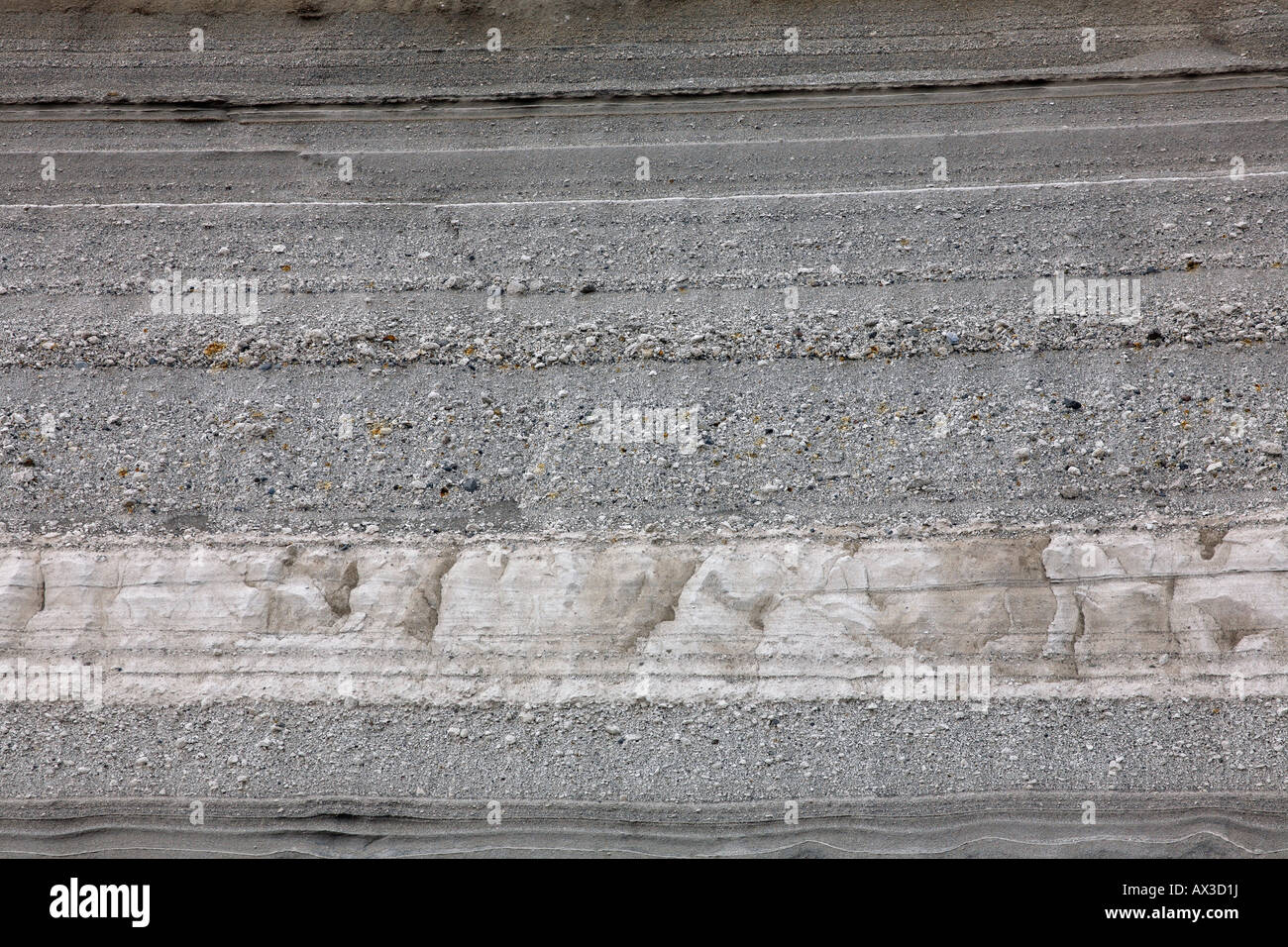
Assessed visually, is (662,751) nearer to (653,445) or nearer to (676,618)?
(676,618)

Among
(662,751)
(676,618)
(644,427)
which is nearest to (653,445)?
(644,427)

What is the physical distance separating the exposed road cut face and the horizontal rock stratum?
0.09 feet

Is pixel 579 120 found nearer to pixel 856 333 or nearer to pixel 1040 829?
pixel 856 333

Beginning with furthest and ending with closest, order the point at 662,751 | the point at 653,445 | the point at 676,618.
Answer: the point at 653,445
the point at 676,618
the point at 662,751

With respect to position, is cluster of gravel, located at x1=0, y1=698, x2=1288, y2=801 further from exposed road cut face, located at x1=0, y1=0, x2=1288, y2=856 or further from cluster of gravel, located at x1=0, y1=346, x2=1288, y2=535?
cluster of gravel, located at x1=0, y1=346, x2=1288, y2=535

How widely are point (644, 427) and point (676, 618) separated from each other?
4.44ft

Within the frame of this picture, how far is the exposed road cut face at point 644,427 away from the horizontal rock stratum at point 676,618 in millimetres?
29

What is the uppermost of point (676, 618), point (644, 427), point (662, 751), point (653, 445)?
point (644, 427)

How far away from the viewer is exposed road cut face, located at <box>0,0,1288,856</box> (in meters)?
4.95

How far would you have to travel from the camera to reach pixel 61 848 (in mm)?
4938

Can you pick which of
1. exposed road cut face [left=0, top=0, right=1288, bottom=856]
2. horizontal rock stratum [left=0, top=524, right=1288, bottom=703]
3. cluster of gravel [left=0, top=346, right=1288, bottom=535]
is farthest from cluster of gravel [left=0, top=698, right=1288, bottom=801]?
cluster of gravel [left=0, top=346, right=1288, bottom=535]

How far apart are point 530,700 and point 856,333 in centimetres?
342

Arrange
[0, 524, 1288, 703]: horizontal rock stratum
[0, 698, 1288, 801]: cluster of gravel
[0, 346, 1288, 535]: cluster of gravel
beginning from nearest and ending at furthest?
[0, 698, 1288, 801]: cluster of gravel
[0, 524, 1288, 703]: horizontal rock stratum
[0, 346, 1288, 535]: cluster of gravel

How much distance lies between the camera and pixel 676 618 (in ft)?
17.0
